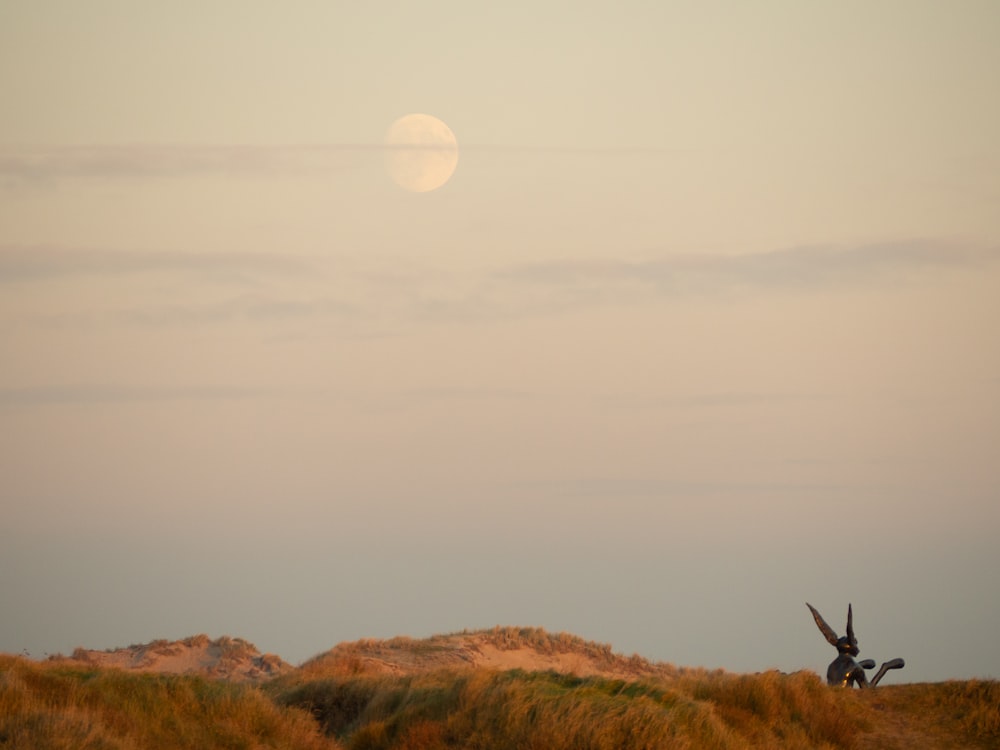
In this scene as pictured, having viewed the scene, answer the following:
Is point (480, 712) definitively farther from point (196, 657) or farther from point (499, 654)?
point (196, 657)

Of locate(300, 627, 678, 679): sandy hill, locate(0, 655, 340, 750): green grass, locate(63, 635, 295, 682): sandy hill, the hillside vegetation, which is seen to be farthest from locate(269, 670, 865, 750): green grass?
locate(63, 635, 295, 682): sandy hill

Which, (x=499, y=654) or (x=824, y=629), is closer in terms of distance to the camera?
(x=824, y=629)

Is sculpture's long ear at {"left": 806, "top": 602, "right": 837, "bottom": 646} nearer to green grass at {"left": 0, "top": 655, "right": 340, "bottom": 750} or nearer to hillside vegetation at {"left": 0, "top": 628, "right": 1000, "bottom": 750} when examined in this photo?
hillside vegetation at {"left": 0, "top": 628, "right": 1000, "bottom": 750}

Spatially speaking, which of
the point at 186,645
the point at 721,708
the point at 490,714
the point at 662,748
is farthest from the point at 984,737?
the point at 186,645

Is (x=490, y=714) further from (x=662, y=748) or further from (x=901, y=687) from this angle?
(x=901, y=687)

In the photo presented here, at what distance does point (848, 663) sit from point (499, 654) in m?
10.7

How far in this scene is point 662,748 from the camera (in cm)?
1727

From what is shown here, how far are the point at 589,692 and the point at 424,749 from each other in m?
3.04

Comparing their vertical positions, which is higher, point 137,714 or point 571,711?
point 137,714

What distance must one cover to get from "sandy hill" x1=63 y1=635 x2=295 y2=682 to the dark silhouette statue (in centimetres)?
1418

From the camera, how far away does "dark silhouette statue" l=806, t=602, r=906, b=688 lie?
81.9ft

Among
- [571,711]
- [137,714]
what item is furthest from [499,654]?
[137,714]

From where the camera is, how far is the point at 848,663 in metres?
25.3

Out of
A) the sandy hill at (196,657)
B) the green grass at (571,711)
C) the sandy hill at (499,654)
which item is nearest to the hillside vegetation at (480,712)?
the green grass at (571,711)
